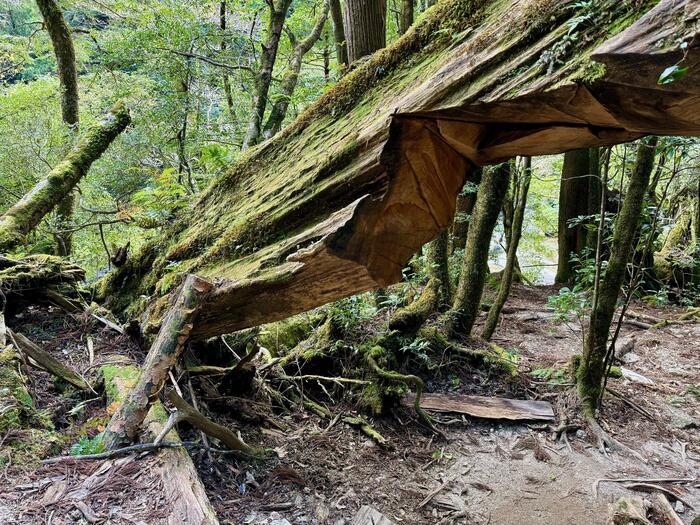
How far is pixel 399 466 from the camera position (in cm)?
411

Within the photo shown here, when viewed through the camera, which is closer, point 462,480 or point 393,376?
point 462,480

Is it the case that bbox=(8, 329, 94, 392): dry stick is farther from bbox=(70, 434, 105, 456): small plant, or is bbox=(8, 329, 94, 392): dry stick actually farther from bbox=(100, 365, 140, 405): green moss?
bbox=(70, 434, 105, 456): small plant

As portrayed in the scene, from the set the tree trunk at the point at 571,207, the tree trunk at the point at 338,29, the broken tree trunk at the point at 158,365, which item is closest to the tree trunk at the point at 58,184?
the broken tree trunk at the point at 158,365

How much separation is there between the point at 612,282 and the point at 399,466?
10.1ft

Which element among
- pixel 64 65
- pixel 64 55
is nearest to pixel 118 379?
pixel 64 65

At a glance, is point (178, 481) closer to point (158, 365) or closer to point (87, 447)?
point (87, 447)

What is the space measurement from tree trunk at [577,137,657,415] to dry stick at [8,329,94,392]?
5.11 metres

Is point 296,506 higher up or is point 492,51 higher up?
point 492,51

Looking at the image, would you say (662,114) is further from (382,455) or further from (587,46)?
(382,455)

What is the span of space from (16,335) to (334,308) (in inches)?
131

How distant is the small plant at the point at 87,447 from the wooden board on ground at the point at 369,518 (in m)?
1.83

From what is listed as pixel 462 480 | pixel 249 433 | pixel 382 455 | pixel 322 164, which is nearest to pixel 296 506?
pixel 249 433

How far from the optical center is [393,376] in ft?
15.9

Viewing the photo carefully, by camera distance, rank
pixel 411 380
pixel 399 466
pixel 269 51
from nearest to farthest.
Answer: pixel 399 466, pixel 411 380, pixel 269 51
